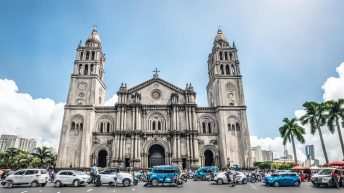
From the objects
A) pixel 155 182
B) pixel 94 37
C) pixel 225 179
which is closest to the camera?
pixel 155 182

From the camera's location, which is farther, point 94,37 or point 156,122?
point 94,37

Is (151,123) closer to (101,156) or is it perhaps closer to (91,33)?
(101,156)

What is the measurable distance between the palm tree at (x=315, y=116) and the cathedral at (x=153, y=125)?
945 centimetres

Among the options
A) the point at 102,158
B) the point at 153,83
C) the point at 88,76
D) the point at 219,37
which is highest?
the point at 219,37

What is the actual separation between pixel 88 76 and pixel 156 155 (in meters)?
18.6

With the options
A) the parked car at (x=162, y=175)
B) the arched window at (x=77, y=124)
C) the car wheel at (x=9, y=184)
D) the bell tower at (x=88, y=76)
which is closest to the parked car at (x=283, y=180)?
the parked car at (x=162, y=175)

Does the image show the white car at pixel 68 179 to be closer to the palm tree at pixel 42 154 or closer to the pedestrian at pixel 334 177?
the pedestrian at pixel 334 177

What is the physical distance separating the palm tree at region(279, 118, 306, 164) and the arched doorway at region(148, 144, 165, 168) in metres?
21.6

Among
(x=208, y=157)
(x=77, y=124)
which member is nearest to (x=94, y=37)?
(x=77, y=124)

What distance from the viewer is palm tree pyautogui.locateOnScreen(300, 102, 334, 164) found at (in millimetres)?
38344

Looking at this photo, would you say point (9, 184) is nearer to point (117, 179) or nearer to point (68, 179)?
point (68, 179)

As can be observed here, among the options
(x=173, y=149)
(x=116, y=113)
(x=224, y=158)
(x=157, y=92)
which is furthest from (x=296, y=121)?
(x=116, y=113)

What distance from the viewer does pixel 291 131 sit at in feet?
147

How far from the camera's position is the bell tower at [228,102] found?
4122 centimetres
